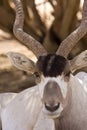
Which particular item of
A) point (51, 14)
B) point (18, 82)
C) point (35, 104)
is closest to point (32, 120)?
point (35, 104)

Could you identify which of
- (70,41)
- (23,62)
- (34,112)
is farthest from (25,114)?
(70,41)

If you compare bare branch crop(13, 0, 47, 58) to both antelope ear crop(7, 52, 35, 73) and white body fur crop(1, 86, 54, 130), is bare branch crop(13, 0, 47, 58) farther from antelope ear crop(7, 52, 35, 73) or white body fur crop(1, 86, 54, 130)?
white body fur crop(1, 86, 54, 130)

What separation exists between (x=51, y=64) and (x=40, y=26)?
5.93m

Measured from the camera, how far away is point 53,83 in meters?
4.13

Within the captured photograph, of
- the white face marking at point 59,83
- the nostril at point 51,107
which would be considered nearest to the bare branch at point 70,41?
the white face marking at point 59,83

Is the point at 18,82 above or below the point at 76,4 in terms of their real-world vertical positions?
below

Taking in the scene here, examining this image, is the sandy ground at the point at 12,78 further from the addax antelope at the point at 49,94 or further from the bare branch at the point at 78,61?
the bare branch at the point at 78,61

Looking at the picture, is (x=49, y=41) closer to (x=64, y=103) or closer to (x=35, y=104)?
(x=35, y=104)

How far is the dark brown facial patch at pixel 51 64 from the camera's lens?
418 cm

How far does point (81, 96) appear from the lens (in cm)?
474

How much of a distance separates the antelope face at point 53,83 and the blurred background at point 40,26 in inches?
134

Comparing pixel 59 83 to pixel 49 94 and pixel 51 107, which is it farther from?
pixel 51 107

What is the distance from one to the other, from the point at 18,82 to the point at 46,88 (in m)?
3.56

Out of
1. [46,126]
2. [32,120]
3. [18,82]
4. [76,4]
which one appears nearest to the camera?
[46,126]
